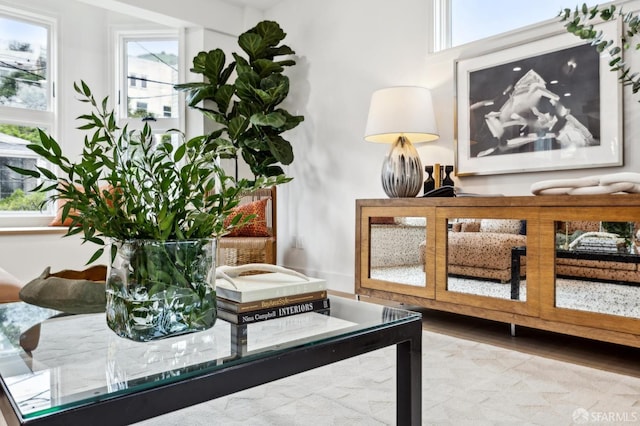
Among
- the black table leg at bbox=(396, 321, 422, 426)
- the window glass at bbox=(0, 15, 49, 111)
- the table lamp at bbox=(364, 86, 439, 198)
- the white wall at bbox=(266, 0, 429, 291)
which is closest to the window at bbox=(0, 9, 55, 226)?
the window glass at bbox=(0, 15, 49, 111)

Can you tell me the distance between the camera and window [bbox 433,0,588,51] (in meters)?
2.68

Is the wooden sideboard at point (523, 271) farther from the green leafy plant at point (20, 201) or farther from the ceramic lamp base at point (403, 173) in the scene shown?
the green leafy plant at point (20, 201)

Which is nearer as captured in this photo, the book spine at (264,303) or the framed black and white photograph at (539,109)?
the book spine at (264,303)

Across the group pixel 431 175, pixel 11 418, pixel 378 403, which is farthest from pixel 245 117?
pixel 11 418

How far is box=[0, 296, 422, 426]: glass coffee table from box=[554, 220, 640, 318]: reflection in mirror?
121cm

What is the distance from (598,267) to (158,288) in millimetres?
1758

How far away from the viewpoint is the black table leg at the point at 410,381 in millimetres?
1047

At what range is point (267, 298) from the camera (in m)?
1.08

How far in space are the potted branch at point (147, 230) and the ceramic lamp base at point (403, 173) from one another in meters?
1.96

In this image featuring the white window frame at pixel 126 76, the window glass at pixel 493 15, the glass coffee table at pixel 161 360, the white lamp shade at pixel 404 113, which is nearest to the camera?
the glass coffee table at pixel 161 360

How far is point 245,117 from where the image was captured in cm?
389

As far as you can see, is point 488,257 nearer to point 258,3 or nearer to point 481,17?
point 481,17

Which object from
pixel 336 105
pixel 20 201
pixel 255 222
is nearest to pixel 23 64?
pixel 20 201

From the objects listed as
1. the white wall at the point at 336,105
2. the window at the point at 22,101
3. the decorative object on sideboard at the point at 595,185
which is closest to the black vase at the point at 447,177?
the white wall at the point at 336,105
